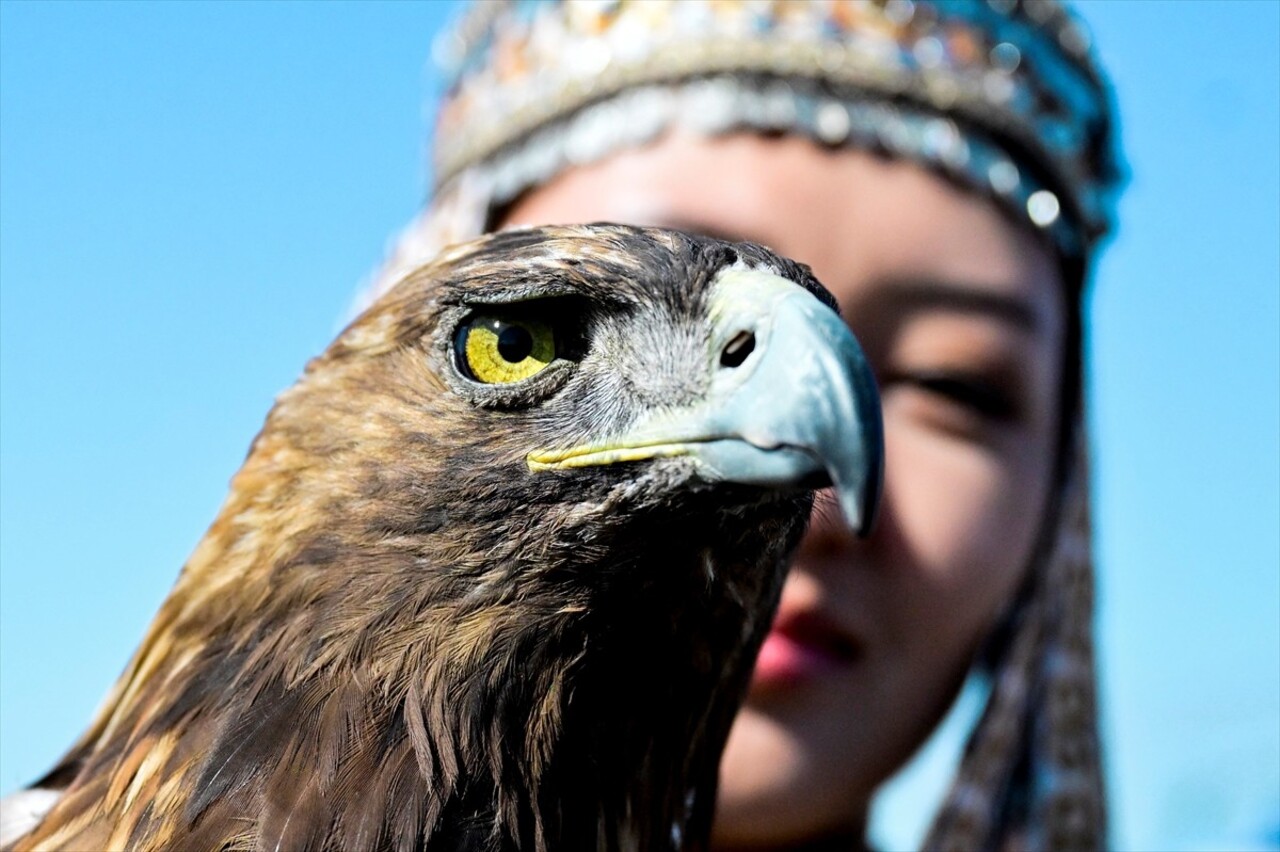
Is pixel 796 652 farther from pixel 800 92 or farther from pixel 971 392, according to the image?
pixel 800 92

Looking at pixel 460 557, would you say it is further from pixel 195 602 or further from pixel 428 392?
pixel 195 602

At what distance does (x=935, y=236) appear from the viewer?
8.23 feet

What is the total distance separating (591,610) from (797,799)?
1.17m

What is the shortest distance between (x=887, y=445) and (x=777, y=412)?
128 cm

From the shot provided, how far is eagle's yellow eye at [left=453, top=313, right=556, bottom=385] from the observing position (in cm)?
146

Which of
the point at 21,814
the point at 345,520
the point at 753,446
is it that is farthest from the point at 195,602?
the point at 753,446

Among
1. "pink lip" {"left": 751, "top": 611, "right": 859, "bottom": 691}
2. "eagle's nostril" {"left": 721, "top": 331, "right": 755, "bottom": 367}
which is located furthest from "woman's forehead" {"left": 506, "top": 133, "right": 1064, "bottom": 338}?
"eagle's nostril" {"left": 721, "top": 331, "right": 755, "bottom": 367}

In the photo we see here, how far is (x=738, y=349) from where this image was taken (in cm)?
134

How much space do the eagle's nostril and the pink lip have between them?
3.57ft

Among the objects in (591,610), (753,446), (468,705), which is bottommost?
(468,705)

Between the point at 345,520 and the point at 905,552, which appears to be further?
the point at 905,552

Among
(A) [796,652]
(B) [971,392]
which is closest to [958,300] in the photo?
(B) [971,392]

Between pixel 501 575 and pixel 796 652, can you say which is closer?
Result: pixel 501 575

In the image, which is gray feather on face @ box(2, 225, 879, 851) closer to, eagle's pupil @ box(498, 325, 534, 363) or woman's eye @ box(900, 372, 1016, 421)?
eagle's pupil @ box(498, 325, 534, 363)
